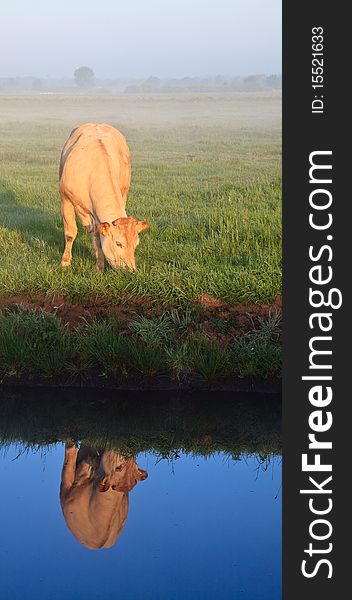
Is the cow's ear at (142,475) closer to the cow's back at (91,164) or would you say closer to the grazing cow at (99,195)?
the grazing cow at (99,195)

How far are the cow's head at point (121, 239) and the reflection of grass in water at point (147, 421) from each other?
75.5 inches

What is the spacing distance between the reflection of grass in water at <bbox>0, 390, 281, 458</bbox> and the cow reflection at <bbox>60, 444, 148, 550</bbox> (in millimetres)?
280

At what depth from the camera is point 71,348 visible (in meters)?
10.0

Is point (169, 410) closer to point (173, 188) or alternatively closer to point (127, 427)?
point (127, 427)

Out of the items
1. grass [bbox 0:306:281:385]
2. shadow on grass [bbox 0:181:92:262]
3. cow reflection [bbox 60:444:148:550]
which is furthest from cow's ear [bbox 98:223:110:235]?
cow reflection [bbox 60:444:148:550]

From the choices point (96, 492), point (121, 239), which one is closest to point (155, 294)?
point (121, 239)

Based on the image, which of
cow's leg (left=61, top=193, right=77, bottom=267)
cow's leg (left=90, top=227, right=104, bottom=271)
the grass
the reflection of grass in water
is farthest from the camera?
cow's leg (left=61, top=193, right=77, bottom=267)

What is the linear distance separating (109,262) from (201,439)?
2.93 meters

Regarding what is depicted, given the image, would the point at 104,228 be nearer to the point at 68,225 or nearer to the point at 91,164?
the point at 91,164

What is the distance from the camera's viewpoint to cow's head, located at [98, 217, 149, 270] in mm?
11195

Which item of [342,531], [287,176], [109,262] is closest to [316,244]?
[287,176]

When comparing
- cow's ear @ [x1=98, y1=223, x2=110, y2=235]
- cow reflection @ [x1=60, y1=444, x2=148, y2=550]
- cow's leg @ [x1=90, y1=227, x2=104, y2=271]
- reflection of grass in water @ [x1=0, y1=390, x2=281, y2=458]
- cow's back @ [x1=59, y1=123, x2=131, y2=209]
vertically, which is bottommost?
cow reflection @ [x1=60, y1=444, x2=148, y2=550]

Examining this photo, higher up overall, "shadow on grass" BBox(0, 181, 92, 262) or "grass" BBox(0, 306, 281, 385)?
"shadow on grass" BBox(0, 181, 92, 262)

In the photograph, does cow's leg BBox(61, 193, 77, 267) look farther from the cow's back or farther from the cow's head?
the cow's head
